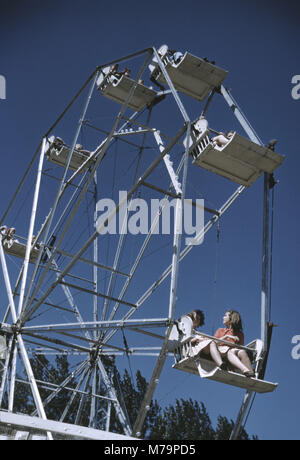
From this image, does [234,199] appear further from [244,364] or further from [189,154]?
[244,364]

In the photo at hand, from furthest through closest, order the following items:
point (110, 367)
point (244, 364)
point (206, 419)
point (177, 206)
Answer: point (206, 419)
point (110, 367)
point (177, 206)
point (244, 364)

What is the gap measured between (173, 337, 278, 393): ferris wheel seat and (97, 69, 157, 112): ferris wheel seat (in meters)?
8.55

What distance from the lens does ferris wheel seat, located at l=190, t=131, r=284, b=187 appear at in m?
11.4

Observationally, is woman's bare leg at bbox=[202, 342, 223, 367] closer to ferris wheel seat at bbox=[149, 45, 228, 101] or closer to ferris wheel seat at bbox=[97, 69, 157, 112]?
ferris wheel seat at bbox=[149, 45, 228, 101]

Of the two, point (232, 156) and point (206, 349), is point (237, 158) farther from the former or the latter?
point (206, 349)

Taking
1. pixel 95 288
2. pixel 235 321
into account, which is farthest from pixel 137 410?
pixel 235 321

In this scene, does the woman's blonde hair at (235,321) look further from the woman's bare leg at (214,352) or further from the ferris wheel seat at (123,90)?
the ferris wheel seat at (123,90)

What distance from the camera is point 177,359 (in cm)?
1034

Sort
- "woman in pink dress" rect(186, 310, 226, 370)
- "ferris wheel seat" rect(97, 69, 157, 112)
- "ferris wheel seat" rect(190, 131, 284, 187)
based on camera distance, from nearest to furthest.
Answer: "woman in pink dress" rect(186, 310, 226, 370)
"ferris wheel seat" rect(190, 131, 284, 187)
"ferris wheel seat" rect(97, 69, 157, 112)

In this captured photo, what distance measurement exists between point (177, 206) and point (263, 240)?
2012mm

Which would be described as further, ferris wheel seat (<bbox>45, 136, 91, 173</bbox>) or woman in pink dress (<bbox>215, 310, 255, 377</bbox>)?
ferris wheel seat (<bbox>45, 136, 91, 173</bbox>)

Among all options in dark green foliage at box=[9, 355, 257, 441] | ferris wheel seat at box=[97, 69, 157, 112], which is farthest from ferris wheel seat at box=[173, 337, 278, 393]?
dark green foliage at box=[9, 355, 257, 441]

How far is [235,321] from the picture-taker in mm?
10609
